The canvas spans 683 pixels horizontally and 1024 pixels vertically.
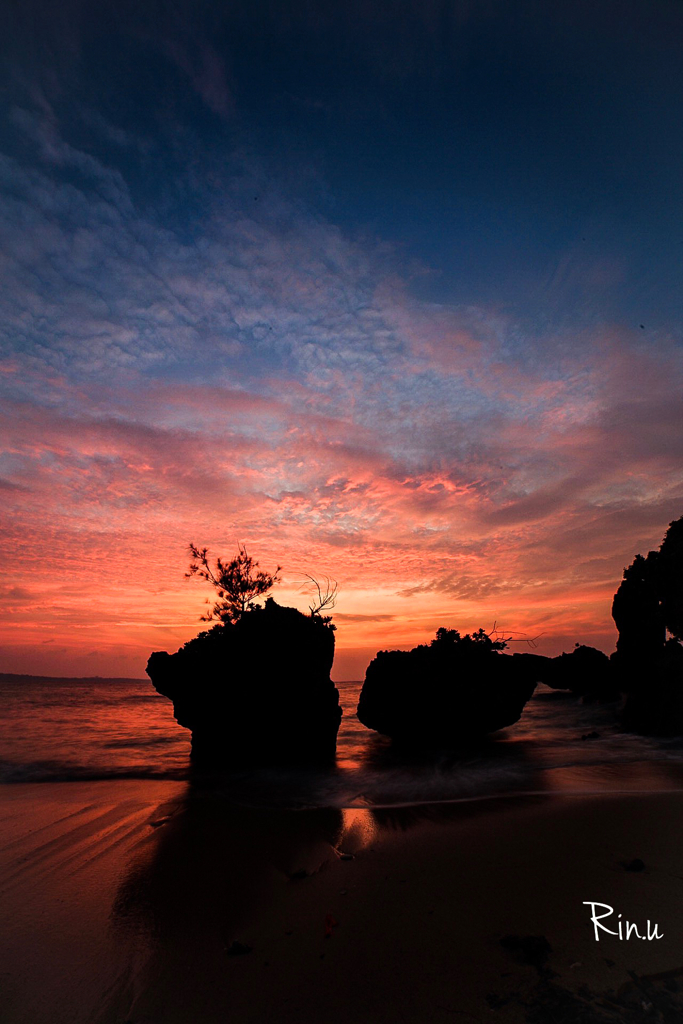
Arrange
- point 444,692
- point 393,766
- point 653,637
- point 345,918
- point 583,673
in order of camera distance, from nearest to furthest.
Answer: point 345,918 < point 393,766 < point 444,692 < point 653,637 < point 583,673

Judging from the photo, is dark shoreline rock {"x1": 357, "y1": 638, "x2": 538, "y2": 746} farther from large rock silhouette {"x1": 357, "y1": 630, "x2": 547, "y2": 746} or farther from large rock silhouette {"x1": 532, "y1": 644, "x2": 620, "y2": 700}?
large rock silhouette {"x1": 532, "y1": 644, "x2": 620, "y2": 700}

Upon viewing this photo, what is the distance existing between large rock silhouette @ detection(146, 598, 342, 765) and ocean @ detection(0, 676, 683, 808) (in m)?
1.18

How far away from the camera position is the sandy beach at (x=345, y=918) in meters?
4.19

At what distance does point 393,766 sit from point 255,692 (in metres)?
5.95

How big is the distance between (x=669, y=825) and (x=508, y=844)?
3189mm

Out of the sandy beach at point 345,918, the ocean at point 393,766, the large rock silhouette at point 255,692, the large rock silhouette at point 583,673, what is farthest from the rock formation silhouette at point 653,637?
the large rock silhouette at point 255,692

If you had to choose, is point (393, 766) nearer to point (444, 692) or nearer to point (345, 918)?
point (444, 692)

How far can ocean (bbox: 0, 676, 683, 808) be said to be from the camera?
12.9 meters

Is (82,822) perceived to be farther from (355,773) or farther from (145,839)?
(355,773)

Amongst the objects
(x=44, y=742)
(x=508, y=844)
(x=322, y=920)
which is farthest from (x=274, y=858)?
(x=44, y=742)

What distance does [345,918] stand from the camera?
567cm

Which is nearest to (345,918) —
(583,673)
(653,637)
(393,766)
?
(393,766)

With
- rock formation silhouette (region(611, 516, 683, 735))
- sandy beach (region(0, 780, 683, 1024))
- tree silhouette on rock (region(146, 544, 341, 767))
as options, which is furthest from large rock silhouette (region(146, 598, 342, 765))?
rock formation silhouette (region(611, 516, 683, 735))

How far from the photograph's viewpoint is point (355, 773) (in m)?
16.1
